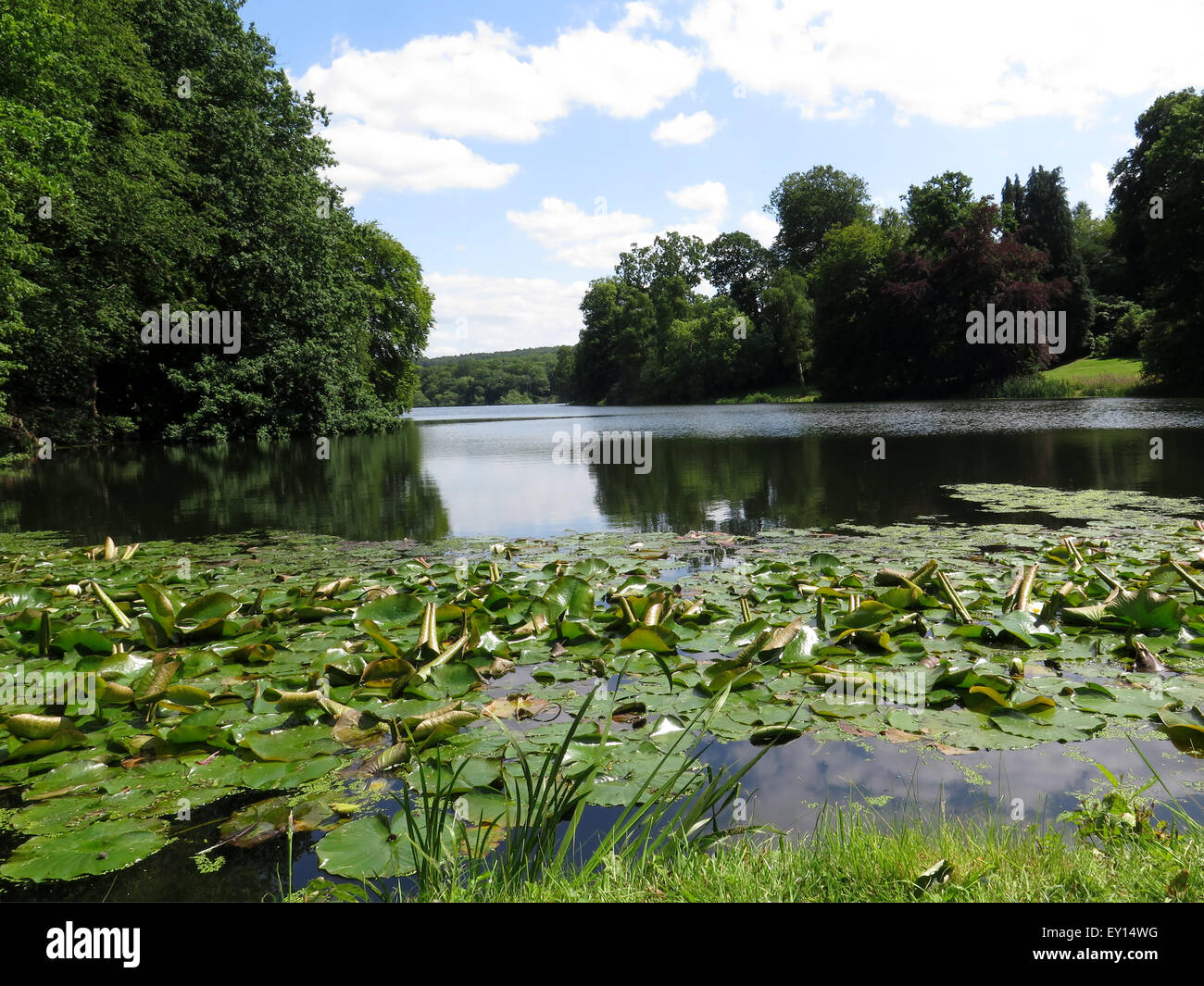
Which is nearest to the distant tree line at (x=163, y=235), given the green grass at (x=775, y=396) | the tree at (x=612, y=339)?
the green grass at (x=775, y=396)

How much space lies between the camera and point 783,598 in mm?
5586

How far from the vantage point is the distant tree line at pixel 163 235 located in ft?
58.6

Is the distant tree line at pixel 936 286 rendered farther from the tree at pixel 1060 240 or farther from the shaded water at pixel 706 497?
the shaded water at pixel 706 497

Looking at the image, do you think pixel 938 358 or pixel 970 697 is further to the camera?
pixel 938 358

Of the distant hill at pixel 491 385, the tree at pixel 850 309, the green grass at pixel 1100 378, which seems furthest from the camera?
the distant hill at pixel 491 385

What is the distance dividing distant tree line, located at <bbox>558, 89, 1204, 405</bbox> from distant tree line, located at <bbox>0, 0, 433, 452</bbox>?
37.5 m

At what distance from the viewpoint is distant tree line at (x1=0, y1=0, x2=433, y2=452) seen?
1788 cm

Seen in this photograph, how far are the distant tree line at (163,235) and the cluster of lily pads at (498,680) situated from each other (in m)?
14.8

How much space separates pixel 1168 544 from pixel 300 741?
7.69m

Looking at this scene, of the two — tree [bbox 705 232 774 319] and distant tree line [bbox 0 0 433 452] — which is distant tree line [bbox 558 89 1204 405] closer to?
tree [bbox 705 232 774 319]

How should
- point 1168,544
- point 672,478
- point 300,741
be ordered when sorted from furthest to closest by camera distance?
point 672,478
point 1168,544
point 300,741

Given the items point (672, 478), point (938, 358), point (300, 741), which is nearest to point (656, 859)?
point (300, 741)
